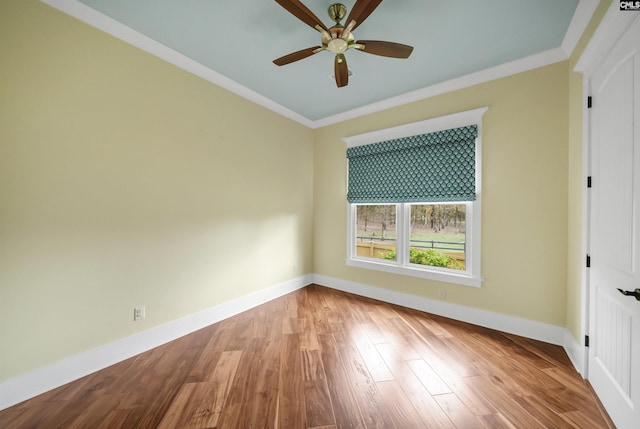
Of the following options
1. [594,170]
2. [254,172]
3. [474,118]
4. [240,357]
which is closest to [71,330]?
[240,357]

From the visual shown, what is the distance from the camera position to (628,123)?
1.35 metres

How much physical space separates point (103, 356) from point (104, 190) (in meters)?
1.38

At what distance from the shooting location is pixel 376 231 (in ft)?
12.0

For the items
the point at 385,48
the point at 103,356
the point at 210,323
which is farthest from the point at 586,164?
the point at 103,356

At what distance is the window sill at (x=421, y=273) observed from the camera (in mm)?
2753

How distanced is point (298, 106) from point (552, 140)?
3.04 m

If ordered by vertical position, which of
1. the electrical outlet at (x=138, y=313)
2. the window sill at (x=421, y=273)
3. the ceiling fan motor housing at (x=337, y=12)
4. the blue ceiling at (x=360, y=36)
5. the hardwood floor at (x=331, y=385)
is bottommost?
the hardwood floor at (x=331, y=385)

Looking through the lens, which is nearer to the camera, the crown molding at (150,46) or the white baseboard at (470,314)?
the crown molding at (150,46)

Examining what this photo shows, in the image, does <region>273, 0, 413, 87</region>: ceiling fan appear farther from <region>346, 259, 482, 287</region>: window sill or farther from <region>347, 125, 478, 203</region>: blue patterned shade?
<region>346, 259, 482, 287</region>: window sill

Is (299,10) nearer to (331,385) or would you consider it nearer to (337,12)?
(337,12)

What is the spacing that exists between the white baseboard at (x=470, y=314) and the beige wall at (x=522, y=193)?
0.22ft

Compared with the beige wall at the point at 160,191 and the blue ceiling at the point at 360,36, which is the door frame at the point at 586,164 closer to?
the beige wall at the point at 160,191

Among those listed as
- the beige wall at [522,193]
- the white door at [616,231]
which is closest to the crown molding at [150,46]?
the beige wall at [522,193]

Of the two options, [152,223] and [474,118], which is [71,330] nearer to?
[152,223]
